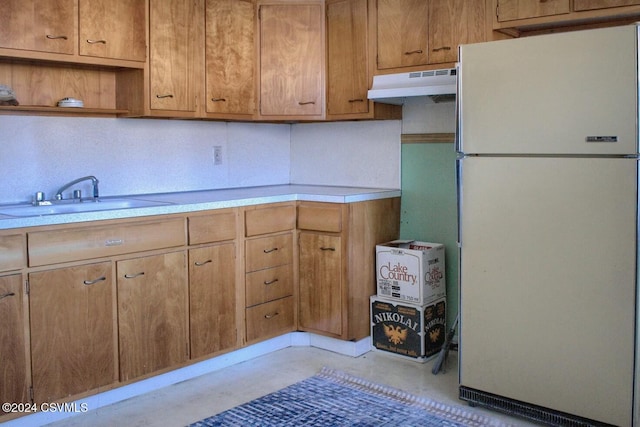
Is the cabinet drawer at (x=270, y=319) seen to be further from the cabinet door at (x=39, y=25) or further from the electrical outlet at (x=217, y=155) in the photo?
the cabinet door at (x=39, y=25)

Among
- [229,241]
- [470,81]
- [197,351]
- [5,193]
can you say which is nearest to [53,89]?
[5,193]

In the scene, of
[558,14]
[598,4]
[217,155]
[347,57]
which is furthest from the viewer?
[217,155]

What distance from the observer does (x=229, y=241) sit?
3.46 m

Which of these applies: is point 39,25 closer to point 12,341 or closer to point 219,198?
point 219,198

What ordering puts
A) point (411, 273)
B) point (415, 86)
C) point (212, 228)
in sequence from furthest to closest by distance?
point (411, 273)
point (415, 86)
point (212, 228)

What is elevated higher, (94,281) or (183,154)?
(183,154)

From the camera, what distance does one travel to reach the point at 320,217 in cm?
374

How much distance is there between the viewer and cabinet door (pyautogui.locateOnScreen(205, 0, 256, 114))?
12.1ft

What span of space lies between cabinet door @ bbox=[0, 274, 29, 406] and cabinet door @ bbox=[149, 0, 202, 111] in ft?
4.13

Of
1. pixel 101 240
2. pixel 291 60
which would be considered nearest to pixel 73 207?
pixel 101 240

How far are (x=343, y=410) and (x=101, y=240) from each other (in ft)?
4.42

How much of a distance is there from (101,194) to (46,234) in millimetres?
873

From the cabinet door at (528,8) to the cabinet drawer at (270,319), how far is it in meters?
1.99

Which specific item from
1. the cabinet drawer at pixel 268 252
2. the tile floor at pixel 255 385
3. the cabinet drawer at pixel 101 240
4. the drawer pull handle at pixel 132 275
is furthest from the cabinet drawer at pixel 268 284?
the drawer pull handle at pixel 132 275
